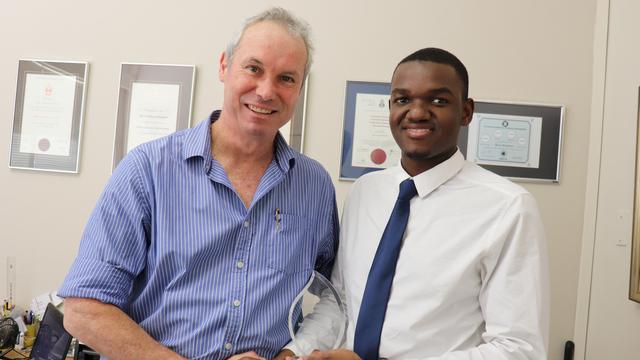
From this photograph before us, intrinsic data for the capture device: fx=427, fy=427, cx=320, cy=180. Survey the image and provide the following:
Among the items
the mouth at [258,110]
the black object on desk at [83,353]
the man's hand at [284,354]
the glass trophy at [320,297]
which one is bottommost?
the black object on desk at [83,353]

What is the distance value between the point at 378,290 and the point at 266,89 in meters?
0.63

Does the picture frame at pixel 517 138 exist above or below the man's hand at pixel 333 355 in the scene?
above

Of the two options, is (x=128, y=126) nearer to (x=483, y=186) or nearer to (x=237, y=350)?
(x=237, y=350)

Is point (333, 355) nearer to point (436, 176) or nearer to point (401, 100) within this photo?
point (436, 176)

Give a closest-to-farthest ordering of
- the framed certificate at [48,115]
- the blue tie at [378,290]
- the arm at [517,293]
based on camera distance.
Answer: the arm at [517,293] → the blue tie at [378,290] → the framed certificate at [48,115]

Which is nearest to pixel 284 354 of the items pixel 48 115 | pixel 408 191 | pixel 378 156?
pixel 408 191

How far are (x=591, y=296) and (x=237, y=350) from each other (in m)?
1.81

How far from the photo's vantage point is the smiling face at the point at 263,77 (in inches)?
46.1

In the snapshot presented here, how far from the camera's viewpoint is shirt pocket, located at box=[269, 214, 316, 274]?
3.92ft

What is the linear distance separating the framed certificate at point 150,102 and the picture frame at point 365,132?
836mm

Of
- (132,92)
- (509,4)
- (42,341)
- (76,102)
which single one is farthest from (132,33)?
(509,4)

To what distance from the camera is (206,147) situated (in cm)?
119

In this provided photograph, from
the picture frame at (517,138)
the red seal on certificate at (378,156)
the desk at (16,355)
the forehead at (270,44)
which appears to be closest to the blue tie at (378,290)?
the forehead at (270,44)

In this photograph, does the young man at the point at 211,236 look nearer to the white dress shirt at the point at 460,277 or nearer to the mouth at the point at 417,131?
the white dress shirt at the point at 460,277
